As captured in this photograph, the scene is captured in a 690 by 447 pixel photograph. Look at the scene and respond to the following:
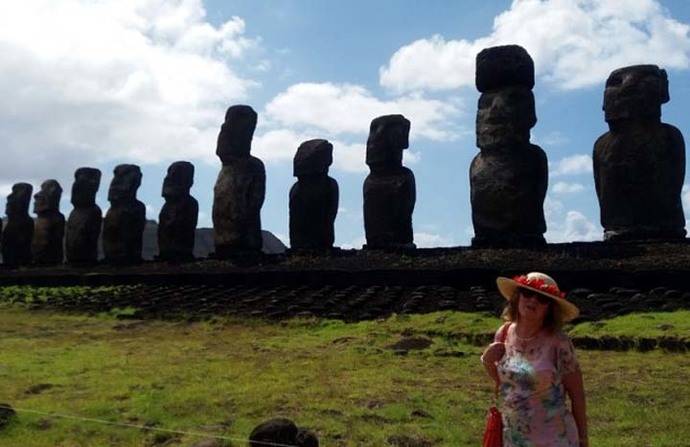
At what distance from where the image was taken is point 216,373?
7.61 m

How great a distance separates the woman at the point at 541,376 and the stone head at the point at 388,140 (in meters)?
13.8

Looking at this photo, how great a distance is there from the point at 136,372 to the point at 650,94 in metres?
9.95

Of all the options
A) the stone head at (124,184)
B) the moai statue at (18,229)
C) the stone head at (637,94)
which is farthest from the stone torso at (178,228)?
the stone head at (637,94)

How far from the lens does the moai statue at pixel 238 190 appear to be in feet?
62.6

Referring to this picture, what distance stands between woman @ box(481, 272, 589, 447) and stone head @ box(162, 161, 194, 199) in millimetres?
18009

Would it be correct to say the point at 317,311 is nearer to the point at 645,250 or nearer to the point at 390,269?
the point at 390,269

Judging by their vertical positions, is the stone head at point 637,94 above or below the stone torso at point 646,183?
above

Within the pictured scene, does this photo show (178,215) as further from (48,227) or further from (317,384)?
(317,384)

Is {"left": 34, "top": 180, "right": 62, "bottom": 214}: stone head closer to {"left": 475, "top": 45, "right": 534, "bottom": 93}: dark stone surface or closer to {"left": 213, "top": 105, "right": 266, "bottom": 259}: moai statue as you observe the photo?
{"left": 213, "top": 105, "right": 266, "bottom": 259}: moai statue

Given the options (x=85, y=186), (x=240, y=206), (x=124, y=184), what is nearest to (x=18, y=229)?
(x=85, y=186)

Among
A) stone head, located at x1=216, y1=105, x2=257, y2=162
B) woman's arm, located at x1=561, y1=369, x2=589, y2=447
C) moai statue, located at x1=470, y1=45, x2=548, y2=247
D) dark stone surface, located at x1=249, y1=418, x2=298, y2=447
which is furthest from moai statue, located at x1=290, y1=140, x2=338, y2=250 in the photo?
woman's arm, located at x1=561, y1=369, x2=589, y2=447

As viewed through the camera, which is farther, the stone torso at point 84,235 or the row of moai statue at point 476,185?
the stone torso at point 84,235

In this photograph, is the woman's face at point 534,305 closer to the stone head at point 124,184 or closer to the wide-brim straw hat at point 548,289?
the wide-brim straw hat at point 548,289

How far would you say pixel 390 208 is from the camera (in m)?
17.1
